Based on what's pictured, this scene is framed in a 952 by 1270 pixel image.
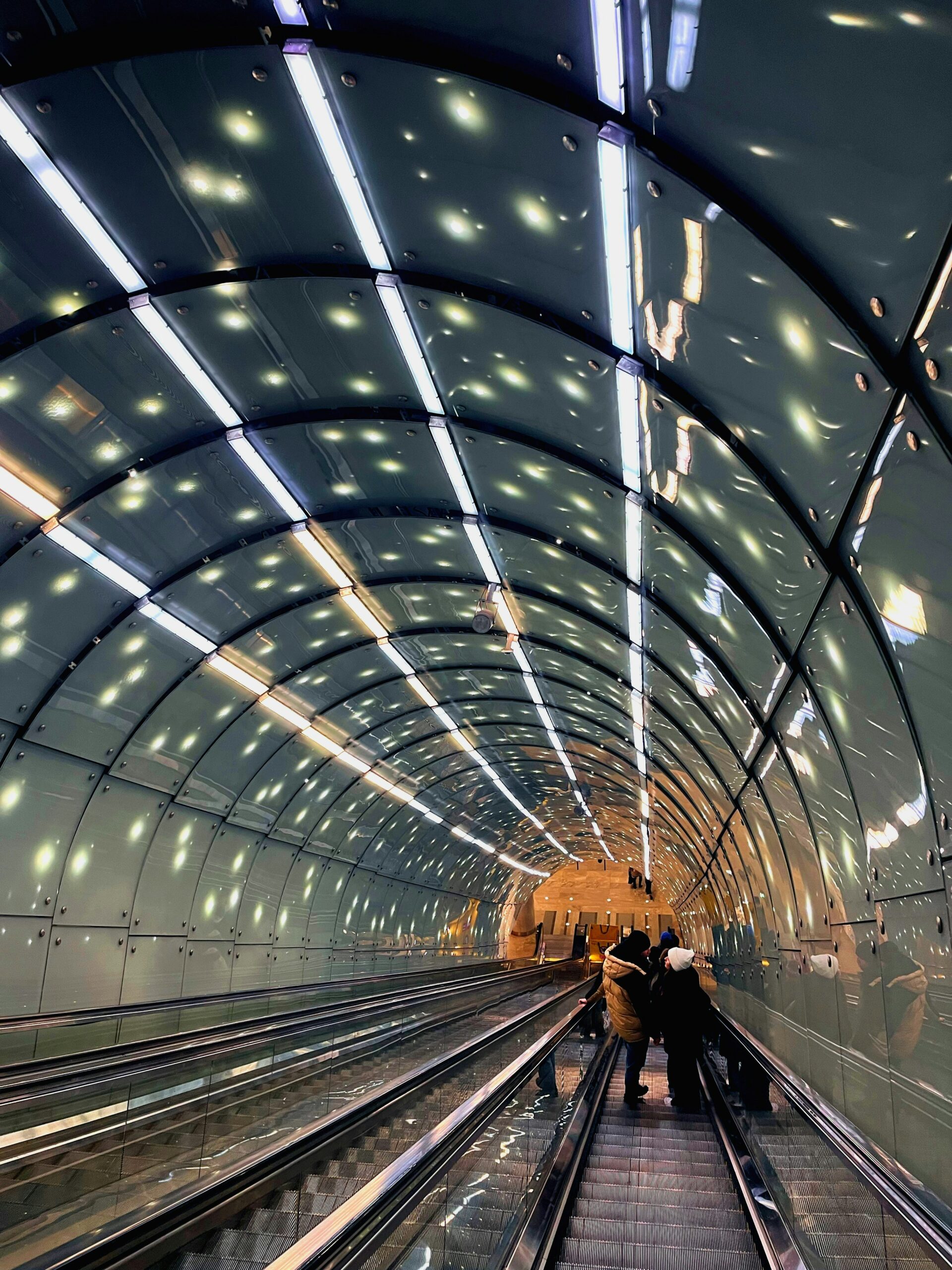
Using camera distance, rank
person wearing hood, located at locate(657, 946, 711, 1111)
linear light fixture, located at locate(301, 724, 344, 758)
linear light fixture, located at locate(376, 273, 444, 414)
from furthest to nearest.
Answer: linear light fixture, located at locate(301, 724, 344, 758)
person wearing hood, located at locate(657, 946, 711, 1111)
linear light fixture, located at locate(376, 273, 444, 414)

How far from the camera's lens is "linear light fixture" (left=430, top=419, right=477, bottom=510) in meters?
10.6

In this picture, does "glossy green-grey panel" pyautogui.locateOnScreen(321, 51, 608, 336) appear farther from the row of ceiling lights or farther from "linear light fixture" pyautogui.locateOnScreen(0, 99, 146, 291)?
"linear light fixture" pyautogui.locateOnScreen(0, 99, 146, 291)

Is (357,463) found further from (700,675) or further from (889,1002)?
(889,1002)

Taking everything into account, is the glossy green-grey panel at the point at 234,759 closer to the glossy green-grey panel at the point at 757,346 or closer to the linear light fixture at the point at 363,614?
the linear light fixture at the point at 363,614

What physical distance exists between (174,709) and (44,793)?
269 centimetres

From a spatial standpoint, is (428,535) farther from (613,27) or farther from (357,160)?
(613,27)

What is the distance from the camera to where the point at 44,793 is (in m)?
14.2

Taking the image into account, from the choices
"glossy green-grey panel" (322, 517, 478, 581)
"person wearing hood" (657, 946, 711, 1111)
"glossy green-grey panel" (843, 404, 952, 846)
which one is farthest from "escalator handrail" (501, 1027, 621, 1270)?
"glossy green-grey panel" (322, 517, 478, 581)

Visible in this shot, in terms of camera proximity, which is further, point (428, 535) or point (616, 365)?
point (428, 535)

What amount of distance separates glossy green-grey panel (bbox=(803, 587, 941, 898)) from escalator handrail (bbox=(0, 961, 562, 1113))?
6075mm

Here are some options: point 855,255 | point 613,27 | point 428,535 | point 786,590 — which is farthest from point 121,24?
point 428,535

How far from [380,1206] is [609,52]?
20.4 feet

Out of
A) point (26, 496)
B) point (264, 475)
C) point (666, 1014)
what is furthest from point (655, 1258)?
point (26, 496)

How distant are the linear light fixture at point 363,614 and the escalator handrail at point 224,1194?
7.74m
